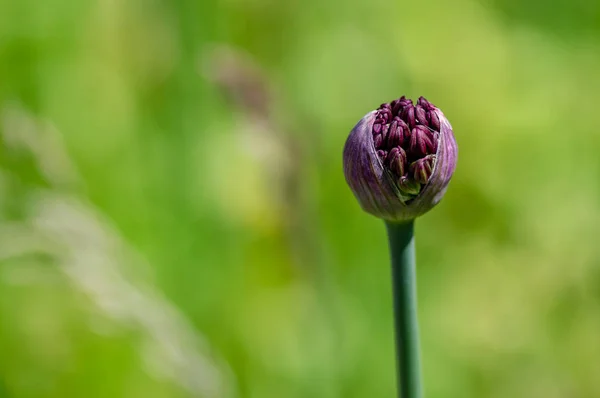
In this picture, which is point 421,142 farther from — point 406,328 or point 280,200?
point 280,200

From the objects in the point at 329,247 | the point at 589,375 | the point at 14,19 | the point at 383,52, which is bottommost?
the point at 589,375

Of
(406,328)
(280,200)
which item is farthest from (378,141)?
(280,200)

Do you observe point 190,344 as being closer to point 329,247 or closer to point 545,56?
point 329,247

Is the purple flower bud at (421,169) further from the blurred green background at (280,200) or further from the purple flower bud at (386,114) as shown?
the blurred green background at (280,200)

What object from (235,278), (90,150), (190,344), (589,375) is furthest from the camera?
(90,150)

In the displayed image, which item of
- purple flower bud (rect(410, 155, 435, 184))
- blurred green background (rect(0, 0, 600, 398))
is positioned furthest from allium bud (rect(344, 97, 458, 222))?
blurred green background (rect(0, 0, 600, 398))

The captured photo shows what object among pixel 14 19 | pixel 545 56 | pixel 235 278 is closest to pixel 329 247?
pixel 235 278

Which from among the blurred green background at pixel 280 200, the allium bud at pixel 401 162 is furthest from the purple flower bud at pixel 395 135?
the blurred green background at pixel 280 200
